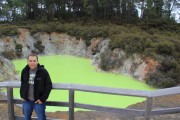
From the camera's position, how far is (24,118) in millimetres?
5156

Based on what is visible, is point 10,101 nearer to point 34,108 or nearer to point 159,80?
point 34,108

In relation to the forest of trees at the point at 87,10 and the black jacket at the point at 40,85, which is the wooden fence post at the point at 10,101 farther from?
the forest of trees at the point at 87,10

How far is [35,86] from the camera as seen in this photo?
4.77m

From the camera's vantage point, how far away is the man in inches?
187

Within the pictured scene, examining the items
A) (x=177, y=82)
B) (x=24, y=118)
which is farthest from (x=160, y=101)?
(x=177, y=82)

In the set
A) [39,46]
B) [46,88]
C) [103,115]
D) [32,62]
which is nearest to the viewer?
[46,88]

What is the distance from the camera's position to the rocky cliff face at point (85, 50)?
730 inches

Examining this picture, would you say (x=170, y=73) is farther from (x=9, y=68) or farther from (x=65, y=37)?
(x=65, y=37)

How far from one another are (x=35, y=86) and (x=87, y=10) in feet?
121

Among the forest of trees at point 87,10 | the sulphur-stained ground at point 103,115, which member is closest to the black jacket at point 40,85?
the sulphur-stained ground at point 103,115

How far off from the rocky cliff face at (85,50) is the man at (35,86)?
1303cm

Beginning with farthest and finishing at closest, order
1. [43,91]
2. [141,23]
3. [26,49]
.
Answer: [141,23] → [26,49] → [43,91]

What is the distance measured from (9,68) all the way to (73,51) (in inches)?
546

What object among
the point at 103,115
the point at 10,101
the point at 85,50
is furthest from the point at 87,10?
the point at 10,101
